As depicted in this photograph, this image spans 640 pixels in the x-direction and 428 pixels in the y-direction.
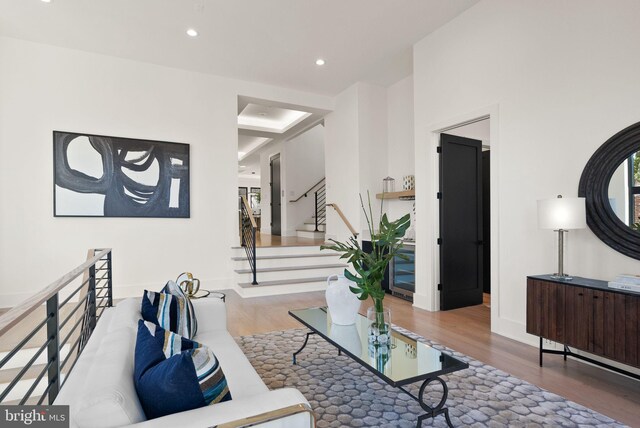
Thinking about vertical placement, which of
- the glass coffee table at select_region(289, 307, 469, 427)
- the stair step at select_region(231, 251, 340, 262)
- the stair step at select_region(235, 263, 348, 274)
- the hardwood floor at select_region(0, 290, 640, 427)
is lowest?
the hardwood floor at select_region(0, 290, 640, 427)

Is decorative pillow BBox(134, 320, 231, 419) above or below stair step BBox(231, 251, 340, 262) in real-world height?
above

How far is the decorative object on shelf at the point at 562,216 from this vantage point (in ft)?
8.89

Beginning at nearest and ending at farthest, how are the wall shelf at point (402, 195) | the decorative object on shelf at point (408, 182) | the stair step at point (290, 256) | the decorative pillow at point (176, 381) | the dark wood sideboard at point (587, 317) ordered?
the decorative pillow at point (176, 381), the dark wood sideboard at point (587, 317), the wall shelf at point (402, 195), the decorative object on shelf at point (408, 182), the stair step at point (290, 256)

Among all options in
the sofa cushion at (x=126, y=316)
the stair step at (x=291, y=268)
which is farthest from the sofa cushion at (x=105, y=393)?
the stair step at (x=291, y=268)

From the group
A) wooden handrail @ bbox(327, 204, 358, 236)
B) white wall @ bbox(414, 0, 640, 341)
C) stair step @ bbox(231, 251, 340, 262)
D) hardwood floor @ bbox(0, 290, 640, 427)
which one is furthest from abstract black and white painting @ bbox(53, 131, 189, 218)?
white wall @ bbox(414, 0, 640, 341)

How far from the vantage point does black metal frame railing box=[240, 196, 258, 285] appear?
5.29m

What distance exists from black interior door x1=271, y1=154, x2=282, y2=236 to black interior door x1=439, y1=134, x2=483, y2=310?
240 inches

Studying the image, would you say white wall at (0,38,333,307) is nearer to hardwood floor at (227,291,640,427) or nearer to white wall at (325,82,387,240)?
hardwood floor at (227,291,640,427)

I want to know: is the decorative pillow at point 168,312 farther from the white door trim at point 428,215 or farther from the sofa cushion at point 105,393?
the white door trim at point 428,215

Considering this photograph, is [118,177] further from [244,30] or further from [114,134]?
[244,30]

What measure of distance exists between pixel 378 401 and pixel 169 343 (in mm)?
1538

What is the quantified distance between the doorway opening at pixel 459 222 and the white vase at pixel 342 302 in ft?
7.55

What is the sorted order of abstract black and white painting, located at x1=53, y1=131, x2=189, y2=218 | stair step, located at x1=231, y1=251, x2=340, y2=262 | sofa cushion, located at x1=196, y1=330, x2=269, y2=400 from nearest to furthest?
sofa cushion, located at x1=196, y1=330, x2=269, y2=400 < abstract black and white painting, located at x1=53, y1=131, x2=189, y2=218 < stair step, located at x1=231, y1=251, x2=340, y2=262

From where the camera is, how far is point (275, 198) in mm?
10305
